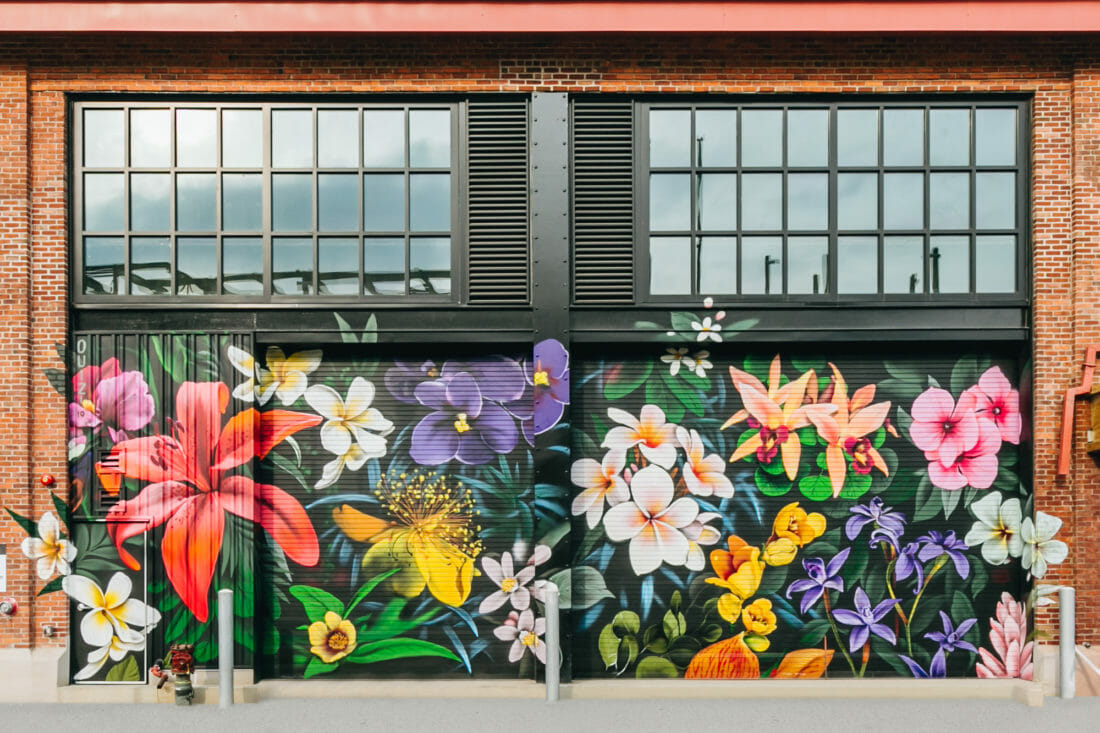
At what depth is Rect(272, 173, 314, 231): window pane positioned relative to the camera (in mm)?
8734

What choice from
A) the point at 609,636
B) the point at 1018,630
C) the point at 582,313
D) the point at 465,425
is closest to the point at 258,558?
the point at 465,425

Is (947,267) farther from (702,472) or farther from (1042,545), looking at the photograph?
(702,472)

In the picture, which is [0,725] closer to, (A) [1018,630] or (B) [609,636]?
(B) [609,636]

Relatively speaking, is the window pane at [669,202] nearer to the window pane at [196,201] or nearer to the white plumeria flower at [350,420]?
the white plumeria flower at [350,420]

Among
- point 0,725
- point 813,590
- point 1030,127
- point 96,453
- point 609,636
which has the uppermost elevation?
point 1030,127

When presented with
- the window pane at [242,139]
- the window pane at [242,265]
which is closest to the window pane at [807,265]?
the window pane at [242,265]

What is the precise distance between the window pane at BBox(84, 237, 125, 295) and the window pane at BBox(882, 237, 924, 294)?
9.01 meters

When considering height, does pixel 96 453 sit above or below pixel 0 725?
above

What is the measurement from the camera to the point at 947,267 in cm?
873

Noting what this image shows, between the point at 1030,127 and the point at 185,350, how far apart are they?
10.2 metres

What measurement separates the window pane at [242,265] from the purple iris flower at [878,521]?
24.6ft

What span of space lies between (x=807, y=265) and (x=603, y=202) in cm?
253

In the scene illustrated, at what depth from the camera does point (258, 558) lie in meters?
8.55

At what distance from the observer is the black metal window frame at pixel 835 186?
8695 mm
